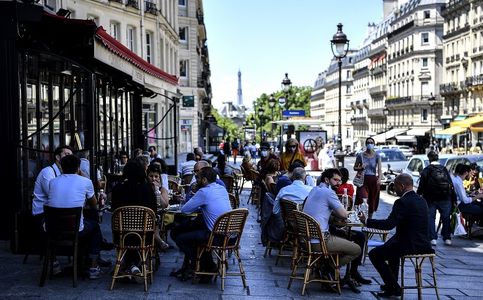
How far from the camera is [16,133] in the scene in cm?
1125

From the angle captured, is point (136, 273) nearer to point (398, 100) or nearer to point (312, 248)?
point (312, 248)

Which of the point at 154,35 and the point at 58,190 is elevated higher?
the point at 154,35

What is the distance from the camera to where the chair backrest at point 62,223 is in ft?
27.9

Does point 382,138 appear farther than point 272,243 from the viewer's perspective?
Yes

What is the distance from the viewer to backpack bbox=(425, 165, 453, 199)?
13148mm

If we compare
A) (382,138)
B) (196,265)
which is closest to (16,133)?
(196,265)

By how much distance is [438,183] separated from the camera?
13.2m

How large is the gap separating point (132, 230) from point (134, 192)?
19.2 inches

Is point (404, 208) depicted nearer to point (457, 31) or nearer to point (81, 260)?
point (81, 260)

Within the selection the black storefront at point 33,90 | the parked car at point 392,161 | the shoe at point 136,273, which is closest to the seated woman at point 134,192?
the shoe at point 136,273

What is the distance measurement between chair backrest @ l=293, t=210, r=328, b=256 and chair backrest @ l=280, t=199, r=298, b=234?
1.43ft

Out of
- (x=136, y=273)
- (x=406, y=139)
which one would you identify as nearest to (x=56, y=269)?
(x=136, y=273)

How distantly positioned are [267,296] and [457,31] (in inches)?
3074

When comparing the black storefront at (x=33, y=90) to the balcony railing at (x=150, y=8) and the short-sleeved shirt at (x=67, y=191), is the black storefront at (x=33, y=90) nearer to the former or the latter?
the short-sleeved shirt at (x=67, y=191)
